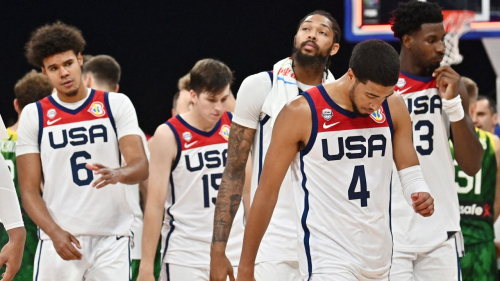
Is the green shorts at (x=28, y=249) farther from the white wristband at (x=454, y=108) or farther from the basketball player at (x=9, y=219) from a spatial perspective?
the white wristband at (x=454, y=108)

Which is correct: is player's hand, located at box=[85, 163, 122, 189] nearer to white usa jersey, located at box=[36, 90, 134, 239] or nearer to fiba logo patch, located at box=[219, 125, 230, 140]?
white usa jersey, located at box=[36, 90, 134, 239]

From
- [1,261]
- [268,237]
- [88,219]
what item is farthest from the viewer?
[88,219]

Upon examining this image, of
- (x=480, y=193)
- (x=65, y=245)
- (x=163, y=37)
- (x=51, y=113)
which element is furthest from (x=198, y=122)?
(x=163, y=37)

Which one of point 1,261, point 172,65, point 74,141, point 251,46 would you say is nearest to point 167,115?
point 172,65

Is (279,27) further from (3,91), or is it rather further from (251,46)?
(3,91)

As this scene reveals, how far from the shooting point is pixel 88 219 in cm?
512

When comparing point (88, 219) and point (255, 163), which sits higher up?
point (255, 163)

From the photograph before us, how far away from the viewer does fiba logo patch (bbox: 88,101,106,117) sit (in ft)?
17.1

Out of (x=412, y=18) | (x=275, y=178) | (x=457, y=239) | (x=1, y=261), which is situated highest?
(x=412, y=18)

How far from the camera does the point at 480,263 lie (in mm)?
6770

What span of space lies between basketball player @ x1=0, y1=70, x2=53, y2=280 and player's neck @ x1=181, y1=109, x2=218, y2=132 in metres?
1.51

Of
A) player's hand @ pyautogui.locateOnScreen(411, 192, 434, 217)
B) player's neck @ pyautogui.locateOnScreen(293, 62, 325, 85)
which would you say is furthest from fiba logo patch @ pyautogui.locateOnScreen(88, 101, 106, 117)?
player's hand @ pyautogui.locateOnScreen(411, 192, 434, 217)

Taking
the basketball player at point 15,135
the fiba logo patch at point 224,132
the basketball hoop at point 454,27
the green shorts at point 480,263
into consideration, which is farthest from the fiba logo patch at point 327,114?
the green shorts at point 480,263

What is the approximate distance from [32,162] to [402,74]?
7.71 ft
